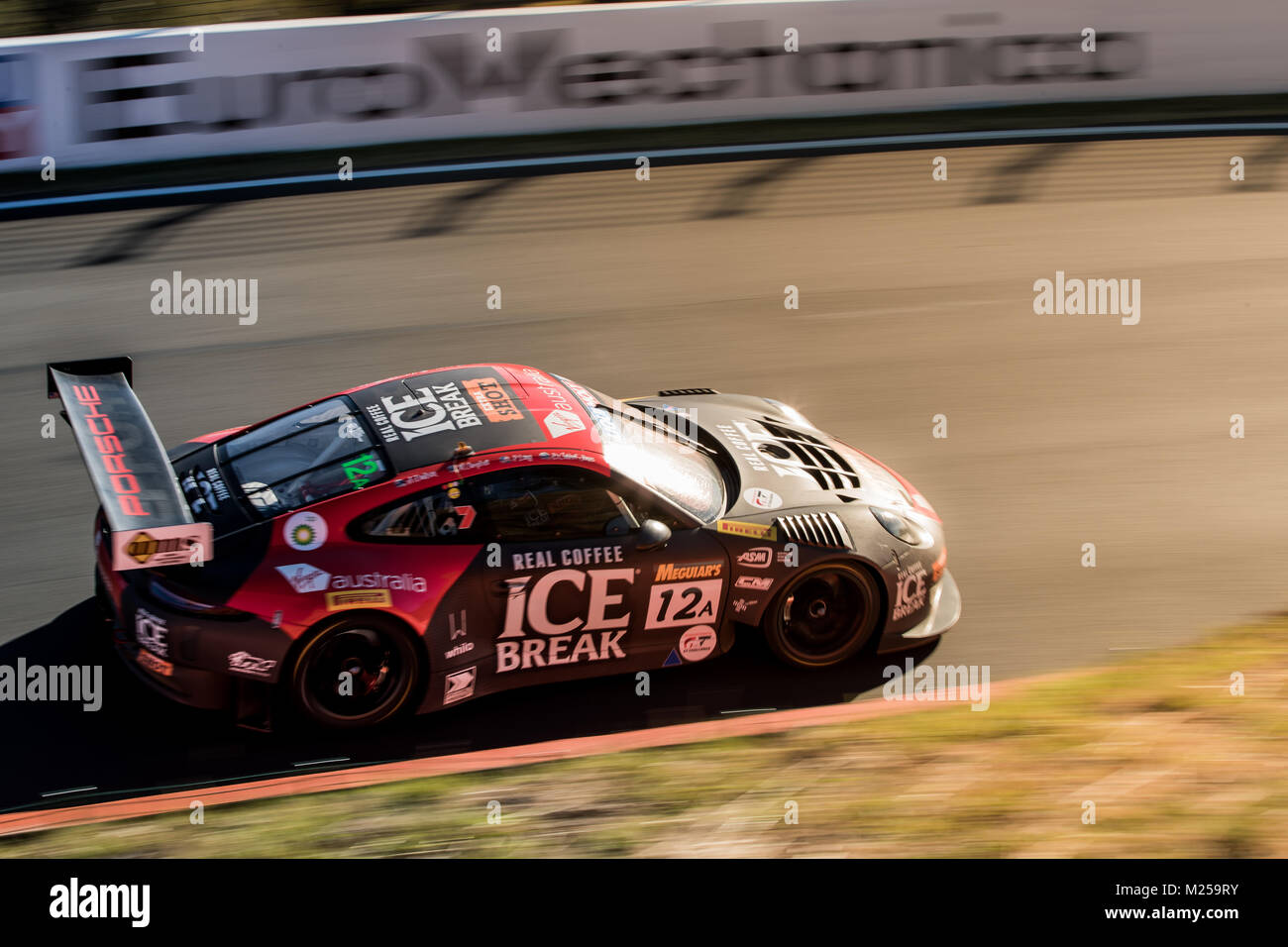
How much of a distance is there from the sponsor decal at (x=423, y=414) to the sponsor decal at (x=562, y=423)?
12.9 inches

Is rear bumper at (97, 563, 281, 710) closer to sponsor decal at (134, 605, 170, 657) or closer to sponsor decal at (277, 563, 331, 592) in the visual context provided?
sponsor decal at (134, 605, 170, 657)

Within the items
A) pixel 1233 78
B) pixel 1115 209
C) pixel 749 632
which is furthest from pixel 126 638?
pixel 1233 78

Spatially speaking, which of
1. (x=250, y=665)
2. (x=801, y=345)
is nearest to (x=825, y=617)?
(x=250, y=665)

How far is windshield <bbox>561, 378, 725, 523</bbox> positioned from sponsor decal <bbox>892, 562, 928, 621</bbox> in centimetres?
98

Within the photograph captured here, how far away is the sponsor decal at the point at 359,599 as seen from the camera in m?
5.43

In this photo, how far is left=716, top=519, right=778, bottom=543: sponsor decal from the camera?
19.6ft

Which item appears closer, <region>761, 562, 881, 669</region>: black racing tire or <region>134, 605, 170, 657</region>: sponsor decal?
<region>134, 605, 170, 657</region>: sponsor decal

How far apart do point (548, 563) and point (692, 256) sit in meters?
5.87

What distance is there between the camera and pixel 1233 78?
13594mm

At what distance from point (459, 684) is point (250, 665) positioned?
91cm

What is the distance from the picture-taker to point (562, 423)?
6.00m

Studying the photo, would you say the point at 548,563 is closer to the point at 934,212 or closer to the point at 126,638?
the point at 126,638
